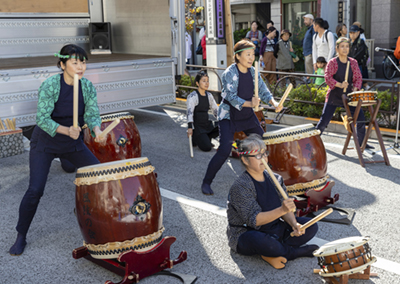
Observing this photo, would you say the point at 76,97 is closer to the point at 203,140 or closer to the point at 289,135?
the point at 289,135

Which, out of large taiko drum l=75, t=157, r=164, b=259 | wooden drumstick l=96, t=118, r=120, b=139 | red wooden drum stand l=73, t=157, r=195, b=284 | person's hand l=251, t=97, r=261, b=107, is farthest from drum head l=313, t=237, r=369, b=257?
person's hand l=251, t=97, r=261, b=107

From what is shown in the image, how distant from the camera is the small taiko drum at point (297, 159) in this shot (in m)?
4.64

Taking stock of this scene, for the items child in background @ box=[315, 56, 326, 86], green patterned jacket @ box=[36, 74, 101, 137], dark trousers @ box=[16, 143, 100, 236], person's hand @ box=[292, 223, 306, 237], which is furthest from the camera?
child in background @ box=[315, 56, 326, 86]

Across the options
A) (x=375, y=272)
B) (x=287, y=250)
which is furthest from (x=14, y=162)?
(x=375, y=272)

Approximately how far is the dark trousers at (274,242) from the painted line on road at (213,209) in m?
0.35

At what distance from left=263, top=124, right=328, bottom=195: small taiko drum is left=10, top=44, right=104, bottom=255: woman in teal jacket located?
1696 millimetres

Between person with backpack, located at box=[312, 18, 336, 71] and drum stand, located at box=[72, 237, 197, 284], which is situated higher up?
person with backpack, located at box=[312, 18, 336, 71]

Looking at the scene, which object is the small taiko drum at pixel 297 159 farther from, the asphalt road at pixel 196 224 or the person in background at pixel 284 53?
the person in background at pixel 284 53

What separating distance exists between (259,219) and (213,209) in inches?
57.1

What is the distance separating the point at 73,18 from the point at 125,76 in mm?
3560

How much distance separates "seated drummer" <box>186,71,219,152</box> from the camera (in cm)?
703

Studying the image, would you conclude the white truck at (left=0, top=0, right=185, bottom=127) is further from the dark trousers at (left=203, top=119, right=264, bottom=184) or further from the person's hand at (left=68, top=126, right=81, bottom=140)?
the person's hand at (left=68, top=126, right=81, bottom=140)

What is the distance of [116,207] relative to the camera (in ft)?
11.4

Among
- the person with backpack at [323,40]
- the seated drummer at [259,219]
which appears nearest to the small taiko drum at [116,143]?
the seated drummer at [259,219]
